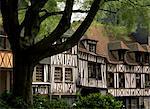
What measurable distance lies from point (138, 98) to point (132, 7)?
34.3 metres

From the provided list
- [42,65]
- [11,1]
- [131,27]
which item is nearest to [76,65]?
[42,65]

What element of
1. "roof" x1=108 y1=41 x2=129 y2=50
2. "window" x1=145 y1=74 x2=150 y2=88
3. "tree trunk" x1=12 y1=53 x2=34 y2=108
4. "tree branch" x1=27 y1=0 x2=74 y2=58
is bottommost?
"window" x1=145 y1=74 x2=150 y2=88

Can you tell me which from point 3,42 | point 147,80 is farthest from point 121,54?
point 3,42

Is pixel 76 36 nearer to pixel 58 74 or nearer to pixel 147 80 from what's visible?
pixel 58 74

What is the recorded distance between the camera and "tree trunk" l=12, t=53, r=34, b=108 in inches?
543

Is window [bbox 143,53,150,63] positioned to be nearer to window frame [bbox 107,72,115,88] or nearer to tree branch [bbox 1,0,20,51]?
window frame [bbox 107,72,115,88]

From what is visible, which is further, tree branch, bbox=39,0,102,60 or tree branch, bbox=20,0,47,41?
tree branch, bbox=39,0,102,60

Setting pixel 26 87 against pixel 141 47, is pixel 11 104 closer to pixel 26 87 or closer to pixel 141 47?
pixel 26 87

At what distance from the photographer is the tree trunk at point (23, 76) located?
45.3 feet

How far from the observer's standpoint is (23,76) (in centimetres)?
1383

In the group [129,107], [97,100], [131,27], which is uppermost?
[131,27]

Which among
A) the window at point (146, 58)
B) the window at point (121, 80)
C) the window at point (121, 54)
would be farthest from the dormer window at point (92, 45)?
the window at point (146, 58)

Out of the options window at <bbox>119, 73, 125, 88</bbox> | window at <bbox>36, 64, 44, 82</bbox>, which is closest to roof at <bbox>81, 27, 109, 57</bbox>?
window at <bbox>119, 73, 125, 88</bbox>

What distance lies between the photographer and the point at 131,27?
14859mm
